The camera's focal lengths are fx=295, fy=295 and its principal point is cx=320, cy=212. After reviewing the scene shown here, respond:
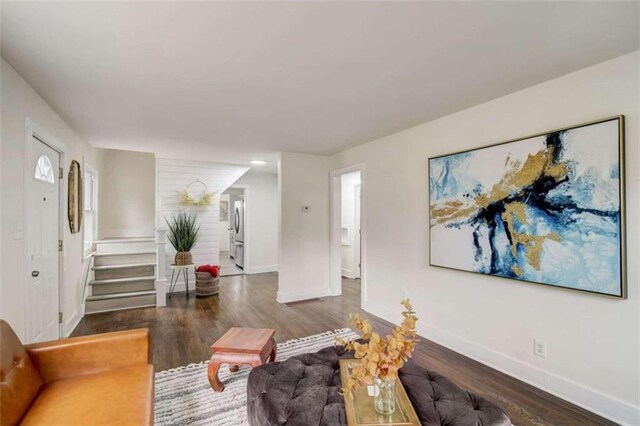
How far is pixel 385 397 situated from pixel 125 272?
15.3 feet

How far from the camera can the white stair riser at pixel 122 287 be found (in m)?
4.34

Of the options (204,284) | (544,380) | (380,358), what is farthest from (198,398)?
(204,284)

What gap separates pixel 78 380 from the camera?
1.68 m

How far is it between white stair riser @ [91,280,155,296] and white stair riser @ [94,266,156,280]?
0.14 metres

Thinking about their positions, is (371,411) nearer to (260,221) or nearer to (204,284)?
(204,284)

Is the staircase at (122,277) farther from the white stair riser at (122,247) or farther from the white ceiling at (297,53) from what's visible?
the white ceiling at (297,53)

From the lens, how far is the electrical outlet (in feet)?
7.58

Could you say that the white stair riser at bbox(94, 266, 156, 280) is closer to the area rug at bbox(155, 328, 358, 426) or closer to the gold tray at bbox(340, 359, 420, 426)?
the area rug at bbox(155, 328, 358, 426)

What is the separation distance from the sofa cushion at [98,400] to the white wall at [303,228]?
3053 mm

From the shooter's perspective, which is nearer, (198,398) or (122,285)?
(198,398)

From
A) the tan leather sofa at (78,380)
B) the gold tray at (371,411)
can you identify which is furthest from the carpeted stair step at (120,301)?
the gold tray at (371,411)

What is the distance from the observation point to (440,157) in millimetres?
3113

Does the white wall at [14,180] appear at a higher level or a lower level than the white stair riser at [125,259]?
higher

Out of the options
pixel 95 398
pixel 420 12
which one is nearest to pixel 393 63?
pixel 420 12
